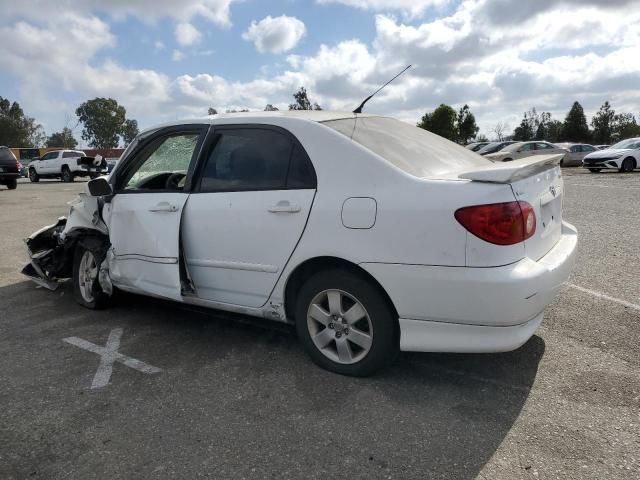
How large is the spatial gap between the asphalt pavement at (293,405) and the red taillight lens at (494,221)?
3.05 ft

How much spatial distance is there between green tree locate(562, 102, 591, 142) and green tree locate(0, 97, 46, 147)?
86.1 meters

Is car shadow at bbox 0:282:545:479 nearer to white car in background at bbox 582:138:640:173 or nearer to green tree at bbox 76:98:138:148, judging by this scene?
white car in background at bbox 582:138:640:173

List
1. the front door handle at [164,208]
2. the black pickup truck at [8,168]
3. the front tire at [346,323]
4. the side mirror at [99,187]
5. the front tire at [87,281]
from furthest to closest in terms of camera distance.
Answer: the black pickup truck at [8,168], the front tire at [87,281], the side mirror at [99,187], the front door handle at [164,208], the front tire at [346,323]

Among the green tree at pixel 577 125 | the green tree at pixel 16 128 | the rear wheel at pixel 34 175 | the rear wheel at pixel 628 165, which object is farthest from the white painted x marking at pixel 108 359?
the green tree at pixel 16 128

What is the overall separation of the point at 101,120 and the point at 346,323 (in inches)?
4887

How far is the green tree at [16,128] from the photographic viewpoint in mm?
86625

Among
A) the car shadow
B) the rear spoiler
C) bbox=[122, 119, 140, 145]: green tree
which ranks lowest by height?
the car shadow

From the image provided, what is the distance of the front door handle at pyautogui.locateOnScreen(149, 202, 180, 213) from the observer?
3.63 meters

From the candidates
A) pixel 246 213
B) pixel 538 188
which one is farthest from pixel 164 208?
pixel 538 188

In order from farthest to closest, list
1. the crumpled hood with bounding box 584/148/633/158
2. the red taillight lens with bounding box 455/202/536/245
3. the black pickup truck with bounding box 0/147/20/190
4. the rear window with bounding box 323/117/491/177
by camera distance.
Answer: the crumpled hood with bounding box 584/148/633/158, the black pickup truck with bounding box 0/147/20/190, the rear window with bounding box 323/117/491/177, the red taillight lens with bounding box 455/202/536/245

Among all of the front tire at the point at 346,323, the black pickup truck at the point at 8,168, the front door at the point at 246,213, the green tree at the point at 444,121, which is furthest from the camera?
the green tree at the point at 444,121

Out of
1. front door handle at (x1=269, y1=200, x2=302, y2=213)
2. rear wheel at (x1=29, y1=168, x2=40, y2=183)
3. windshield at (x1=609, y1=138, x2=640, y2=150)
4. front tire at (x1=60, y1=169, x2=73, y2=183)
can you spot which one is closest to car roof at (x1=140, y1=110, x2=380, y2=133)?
front door handle at (x1=269, y1=200, x2=302, y2=213)

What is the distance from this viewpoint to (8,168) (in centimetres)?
2033

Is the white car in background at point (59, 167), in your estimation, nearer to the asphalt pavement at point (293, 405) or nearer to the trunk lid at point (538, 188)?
the asphalt pavement at point (293, 405)
